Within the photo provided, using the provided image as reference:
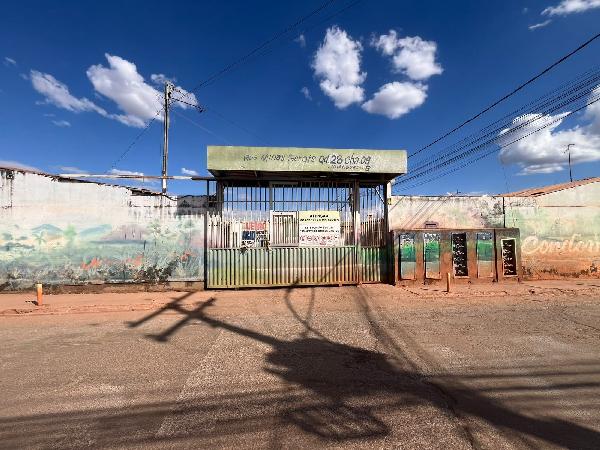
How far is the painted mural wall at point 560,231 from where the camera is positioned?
1421 centimetres

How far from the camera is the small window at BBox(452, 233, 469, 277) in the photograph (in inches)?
517

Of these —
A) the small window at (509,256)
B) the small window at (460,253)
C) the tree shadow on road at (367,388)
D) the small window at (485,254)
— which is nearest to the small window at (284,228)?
the tree shadow on road at (367,388)

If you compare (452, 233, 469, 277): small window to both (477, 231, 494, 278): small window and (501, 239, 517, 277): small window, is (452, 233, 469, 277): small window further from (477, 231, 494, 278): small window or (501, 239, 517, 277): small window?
(501, 239, 517, 277): small window

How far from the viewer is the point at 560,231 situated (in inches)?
571

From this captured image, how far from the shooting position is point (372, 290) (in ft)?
39.0

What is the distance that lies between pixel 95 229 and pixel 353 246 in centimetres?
943

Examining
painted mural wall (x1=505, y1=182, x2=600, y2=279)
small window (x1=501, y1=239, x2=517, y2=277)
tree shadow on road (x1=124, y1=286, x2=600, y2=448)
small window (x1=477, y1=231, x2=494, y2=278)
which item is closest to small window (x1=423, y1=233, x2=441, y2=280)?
small window (x1=477, y1=231, x2=494, y2=278)

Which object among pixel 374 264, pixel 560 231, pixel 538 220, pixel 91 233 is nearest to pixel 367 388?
pixel 374 264

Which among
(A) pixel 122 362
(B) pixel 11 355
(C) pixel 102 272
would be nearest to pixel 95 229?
(C) pixel 102 272

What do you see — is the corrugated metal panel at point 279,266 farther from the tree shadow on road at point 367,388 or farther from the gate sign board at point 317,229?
the tree shadow on road at point 367,388

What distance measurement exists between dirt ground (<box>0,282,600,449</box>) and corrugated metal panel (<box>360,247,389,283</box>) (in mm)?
3577

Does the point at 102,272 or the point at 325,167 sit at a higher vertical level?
the point at 325,167

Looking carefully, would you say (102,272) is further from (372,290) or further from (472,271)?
(472,271)

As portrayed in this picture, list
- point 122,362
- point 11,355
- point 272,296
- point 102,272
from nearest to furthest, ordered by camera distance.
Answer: point 122,362
point 11,355
point 272,296
point 102,272
